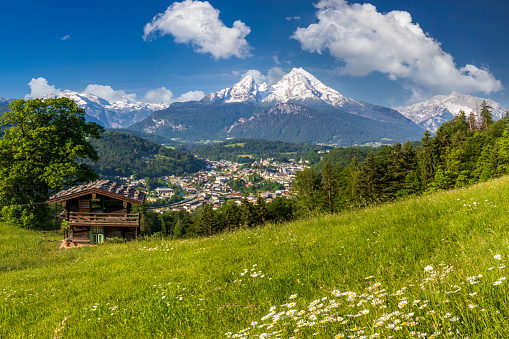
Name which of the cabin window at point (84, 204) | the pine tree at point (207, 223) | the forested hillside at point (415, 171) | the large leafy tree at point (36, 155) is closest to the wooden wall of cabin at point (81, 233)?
the cabin window at point (84, 204)

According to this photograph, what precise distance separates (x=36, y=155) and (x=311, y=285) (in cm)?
3299

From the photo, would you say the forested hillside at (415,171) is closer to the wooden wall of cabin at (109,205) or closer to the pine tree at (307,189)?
the pine tree at (307,189)

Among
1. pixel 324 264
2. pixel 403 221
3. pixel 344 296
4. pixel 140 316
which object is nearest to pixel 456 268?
pixel 344 296

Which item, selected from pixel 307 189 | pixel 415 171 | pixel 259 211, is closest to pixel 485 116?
pixel 415 171

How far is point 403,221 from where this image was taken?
8602mm

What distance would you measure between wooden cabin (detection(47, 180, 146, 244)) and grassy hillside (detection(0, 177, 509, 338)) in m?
13.6

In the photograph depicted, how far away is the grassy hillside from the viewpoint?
3.09 metres

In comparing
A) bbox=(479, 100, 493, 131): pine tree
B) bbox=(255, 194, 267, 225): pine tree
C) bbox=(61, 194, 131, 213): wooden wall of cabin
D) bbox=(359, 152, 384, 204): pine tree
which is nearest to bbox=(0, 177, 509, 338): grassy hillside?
bbox=(61, 194, 131, 213): wooden wall of cabin

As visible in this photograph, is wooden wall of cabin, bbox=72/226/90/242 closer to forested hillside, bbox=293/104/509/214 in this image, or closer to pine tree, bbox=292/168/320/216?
forested hillside, bbox=293/104/509/214

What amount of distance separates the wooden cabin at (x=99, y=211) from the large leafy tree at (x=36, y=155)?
149 inches

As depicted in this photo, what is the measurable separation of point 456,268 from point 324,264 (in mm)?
2689

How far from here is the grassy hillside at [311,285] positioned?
3092mm

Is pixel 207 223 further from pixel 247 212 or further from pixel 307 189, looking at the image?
pixel 307 189

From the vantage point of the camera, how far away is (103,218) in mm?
24812
